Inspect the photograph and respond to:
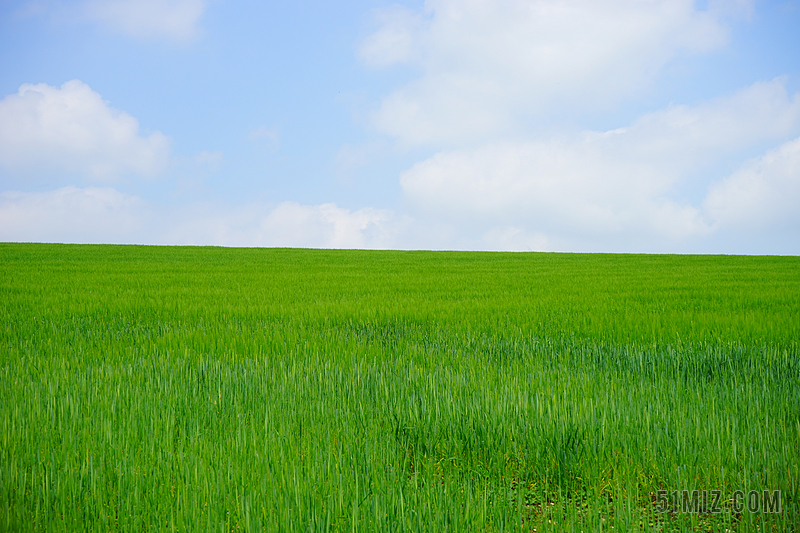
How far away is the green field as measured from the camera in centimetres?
197

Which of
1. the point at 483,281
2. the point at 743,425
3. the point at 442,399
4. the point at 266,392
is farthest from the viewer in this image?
the point at 483,281

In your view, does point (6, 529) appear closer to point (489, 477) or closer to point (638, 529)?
point (489, 477)

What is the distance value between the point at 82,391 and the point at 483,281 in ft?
37.8

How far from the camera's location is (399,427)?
276 cm

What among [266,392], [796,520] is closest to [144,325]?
[266,392]

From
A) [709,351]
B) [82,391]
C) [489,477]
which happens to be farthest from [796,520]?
[82,391]

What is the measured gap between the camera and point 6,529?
1.92 meters

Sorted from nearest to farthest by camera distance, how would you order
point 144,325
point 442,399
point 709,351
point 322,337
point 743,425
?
point 743,425 < point 442,399 < point 709,351 < point 322,337 < point 144,325

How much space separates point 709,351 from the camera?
4996 mm

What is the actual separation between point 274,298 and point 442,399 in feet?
24.9

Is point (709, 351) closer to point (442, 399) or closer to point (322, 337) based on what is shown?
point (442, 399)

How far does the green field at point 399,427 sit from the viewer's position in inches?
77.5

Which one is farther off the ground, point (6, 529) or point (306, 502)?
point (306, 502)

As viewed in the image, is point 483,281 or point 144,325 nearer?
point 144,325
